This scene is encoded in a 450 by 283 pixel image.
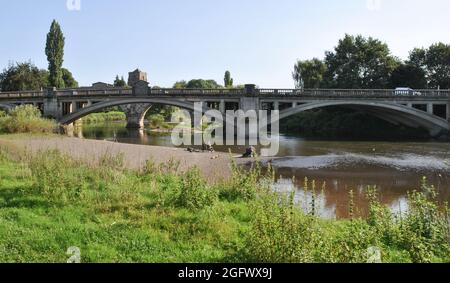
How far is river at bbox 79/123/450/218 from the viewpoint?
1636 cm

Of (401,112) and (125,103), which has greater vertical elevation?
(125,103)

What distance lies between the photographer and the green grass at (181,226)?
7246mm

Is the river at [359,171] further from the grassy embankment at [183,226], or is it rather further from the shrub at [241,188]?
the grassy embankment at [183,226]

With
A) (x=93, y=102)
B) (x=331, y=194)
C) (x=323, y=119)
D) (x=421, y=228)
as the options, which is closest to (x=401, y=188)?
(x=331, y=194)

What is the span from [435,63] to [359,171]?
161 feet

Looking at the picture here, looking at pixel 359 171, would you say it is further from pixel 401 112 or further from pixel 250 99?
pixel 401 112

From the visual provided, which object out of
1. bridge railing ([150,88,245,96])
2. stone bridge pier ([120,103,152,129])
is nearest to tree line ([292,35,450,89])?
bridge railing ([150,88,245,96])

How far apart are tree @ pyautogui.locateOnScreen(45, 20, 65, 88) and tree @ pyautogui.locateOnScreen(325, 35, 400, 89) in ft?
147

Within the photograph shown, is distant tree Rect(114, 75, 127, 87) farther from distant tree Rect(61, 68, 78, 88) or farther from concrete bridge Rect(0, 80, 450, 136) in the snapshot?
concrete bridge Rect(0, 80, 450, 136)

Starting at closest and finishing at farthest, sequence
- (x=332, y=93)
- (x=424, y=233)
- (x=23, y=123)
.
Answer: (x=424, y=233)
(x=23, y=123)
(x=332, y=93)

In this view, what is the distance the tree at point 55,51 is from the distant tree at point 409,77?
53191 millimetres

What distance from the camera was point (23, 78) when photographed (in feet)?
277

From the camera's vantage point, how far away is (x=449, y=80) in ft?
203

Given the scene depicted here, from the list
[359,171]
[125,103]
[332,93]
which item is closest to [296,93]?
[332,93]
